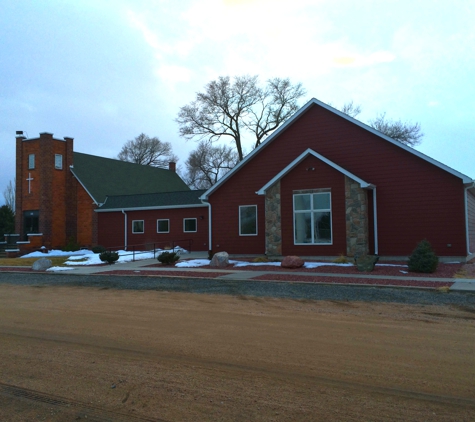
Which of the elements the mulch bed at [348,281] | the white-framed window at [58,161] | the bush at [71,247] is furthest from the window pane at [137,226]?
the mulch bed at [348,281]

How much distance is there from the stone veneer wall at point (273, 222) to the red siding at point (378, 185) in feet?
1.88

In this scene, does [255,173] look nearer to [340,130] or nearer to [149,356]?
[340,130]

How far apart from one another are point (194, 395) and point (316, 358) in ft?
6.47

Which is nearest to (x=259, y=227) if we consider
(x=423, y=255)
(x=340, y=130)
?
(x=340, y=130)

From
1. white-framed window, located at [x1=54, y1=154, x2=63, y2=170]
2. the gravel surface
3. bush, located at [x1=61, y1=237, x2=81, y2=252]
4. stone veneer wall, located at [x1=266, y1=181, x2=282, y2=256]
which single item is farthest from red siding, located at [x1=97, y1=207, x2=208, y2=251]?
the gravel surface

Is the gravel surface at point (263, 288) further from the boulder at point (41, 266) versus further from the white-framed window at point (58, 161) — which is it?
the white-framed window at point (58, 161)

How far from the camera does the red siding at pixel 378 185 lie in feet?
58.4

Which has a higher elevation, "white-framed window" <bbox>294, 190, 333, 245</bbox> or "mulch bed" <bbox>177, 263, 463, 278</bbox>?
"white-framed window" <bbox>294, 190, 333, 245</bbox>

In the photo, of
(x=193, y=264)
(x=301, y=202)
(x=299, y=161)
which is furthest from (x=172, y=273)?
(x=299, y=161)

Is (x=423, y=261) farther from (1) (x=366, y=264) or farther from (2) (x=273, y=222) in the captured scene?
(2) (x=273, y=222)

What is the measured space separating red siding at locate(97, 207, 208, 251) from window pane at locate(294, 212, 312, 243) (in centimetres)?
859

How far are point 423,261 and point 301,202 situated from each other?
6.00 metres

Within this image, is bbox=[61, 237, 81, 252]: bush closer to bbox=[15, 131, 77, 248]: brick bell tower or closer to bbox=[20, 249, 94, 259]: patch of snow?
bbox=[20, 249, 94, 259]: patch of snow

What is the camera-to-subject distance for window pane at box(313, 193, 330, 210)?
62.4ft
